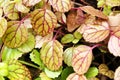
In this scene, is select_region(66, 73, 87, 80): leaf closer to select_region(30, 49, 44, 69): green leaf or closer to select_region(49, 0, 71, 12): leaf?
select_region(30, 49, 44, 69): green leaf

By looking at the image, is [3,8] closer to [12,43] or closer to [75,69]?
[12,43]

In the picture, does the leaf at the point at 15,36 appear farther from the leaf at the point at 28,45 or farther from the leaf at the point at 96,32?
the leaf at the point at 96,32

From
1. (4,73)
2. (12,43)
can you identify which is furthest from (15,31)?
(4,73)

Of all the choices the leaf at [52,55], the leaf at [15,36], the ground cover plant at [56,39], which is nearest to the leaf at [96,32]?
the ground cover plant at [56,39]

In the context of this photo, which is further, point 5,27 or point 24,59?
point 24,59

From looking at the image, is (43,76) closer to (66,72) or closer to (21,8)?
(66,72)

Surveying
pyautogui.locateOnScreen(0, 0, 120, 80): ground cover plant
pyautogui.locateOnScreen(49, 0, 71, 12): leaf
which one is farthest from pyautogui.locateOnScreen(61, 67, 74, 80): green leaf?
pyautogui.locateOnScreen(49, 0, 71, 12): leaf
